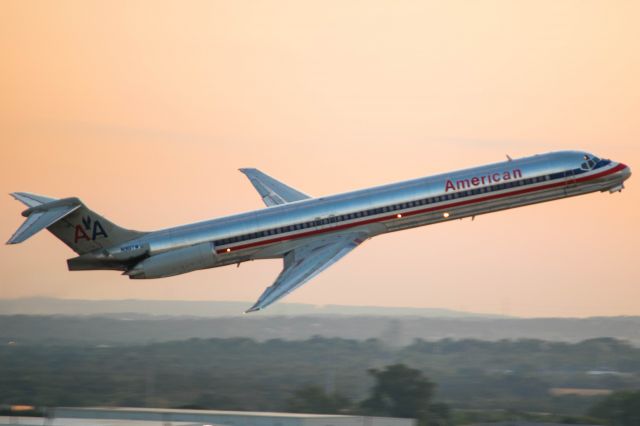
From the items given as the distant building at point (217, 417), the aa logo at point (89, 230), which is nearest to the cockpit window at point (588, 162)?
the distant building at point (217, 417)

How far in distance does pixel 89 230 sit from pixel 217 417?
1490 cm

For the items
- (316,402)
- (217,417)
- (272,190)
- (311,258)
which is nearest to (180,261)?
(311,258)

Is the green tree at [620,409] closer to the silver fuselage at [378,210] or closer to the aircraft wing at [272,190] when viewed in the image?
the silver fuselage at [378,210]

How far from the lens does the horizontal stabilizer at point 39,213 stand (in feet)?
306

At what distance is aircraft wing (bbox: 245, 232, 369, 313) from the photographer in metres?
94.5

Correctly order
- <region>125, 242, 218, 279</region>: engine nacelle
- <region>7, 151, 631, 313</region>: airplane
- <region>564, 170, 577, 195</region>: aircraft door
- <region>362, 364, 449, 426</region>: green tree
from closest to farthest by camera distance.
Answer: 1. <region>7, 151, 631, 313</region>: airplane
2. <region>125, 242, 218, 279</region>: engine nacelle
3. <region>564, 170, 577, 195</region>: aircraft door
4. <region>362, 364, 449, 426</region>: green tree

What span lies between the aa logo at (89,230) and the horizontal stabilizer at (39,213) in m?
1.23

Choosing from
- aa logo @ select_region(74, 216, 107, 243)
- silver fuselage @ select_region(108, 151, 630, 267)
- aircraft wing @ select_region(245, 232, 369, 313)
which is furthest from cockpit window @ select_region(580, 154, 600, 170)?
aa logo @ select_region(74, 216, 107, 243)

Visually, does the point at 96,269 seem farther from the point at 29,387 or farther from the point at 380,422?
the point at 380,422

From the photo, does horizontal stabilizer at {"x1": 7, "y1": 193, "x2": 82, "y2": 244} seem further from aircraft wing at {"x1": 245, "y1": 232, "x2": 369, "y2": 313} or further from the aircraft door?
the aircraft door

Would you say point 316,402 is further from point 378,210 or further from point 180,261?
point 378,210

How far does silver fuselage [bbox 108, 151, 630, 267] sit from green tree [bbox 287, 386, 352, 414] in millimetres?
14695

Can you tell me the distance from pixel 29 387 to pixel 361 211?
29942 millimetres

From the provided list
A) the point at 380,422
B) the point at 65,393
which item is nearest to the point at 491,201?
the point at 380,422
